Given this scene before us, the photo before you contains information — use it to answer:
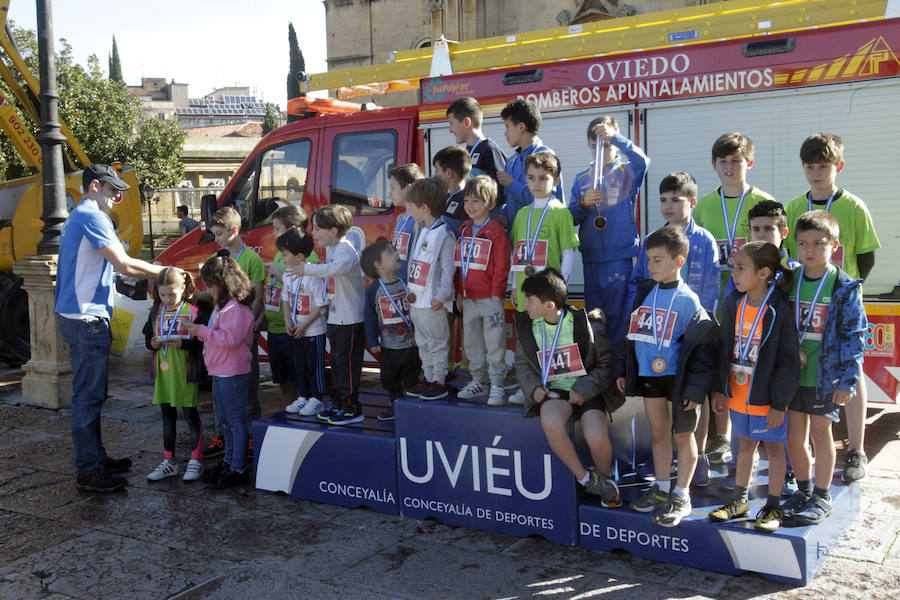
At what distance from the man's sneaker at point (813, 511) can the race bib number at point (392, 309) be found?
2489 mm

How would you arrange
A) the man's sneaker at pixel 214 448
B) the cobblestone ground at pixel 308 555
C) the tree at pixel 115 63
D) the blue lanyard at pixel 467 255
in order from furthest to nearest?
the tree at pixel 115 63 < the man's sneaker at pixel 214 448 < the blue lanyard at pixel 467 255 < the cobblestone ground at pixel 308 555

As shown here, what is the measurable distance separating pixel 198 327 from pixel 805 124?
14.2 feet

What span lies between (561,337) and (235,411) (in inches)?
93.6

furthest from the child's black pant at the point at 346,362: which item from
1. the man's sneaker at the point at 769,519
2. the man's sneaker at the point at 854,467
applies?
the man's sneaker at the point at 854,467

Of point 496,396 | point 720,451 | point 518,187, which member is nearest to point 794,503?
point 720,451

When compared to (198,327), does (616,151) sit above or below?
above

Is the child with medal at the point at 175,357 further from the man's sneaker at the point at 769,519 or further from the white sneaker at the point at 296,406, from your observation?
the man's sneaker at the point at 769,519

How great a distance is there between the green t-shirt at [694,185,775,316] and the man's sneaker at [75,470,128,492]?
4074mm

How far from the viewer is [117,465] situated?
5789 millimetres

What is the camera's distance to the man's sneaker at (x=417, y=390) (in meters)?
4.84

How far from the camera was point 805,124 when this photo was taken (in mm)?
5641

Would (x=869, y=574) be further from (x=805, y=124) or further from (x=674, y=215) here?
(x=805, y=124)

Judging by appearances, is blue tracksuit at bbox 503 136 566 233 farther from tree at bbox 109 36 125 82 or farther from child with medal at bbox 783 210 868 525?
tree at bbox 109 36 125 82

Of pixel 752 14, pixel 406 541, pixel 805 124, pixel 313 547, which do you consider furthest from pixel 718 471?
pixel 752 14
